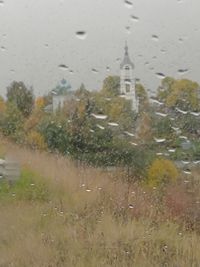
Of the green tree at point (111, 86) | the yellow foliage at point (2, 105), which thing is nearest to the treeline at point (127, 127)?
the green tree at point (111, 86)

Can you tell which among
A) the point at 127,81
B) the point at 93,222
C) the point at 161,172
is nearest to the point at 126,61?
the point at 127,81

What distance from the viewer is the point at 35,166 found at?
10133 mm

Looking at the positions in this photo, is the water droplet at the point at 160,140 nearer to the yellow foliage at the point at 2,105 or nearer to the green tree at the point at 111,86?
the green tree at the point at 111,86

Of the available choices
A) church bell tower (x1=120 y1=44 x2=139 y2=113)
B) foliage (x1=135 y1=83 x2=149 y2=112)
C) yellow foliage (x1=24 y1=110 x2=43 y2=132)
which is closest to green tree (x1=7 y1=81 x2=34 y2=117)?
yellow foliage (x1=24 y1=110 x2=43 y2=132)

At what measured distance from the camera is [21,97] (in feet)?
43.9

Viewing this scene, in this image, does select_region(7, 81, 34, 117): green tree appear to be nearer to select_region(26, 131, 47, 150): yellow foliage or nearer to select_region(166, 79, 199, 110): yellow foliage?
select_region(26, 131, 47, 150): yellow foliage

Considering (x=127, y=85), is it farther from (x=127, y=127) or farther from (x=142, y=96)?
(x=127, y=127)

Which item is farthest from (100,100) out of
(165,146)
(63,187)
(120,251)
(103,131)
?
(120,251)

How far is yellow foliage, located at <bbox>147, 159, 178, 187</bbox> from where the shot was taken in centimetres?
938

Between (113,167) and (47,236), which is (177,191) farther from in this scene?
(47,236)

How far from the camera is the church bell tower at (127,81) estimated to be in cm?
1097

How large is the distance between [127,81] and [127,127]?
0.80 m

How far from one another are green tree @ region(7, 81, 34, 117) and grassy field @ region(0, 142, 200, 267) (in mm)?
3805

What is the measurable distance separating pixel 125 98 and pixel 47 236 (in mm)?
5276
